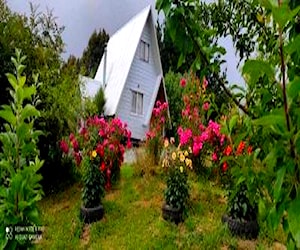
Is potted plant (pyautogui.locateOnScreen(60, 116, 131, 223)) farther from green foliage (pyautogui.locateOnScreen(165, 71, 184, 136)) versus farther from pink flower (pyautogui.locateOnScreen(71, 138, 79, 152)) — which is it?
green foliage (pyautogui.locateOnScreen(165, 71, 184, 136))

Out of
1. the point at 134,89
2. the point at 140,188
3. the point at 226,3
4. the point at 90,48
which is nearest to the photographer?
the point at 226,3

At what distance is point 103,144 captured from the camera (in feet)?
25.7

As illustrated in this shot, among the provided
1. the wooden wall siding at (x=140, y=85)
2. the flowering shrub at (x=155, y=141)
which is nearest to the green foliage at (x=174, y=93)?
the wooden wall siding at (x=140, y=85)

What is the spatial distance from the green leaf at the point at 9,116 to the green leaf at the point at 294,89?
101 cm

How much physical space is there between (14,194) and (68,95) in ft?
26.0

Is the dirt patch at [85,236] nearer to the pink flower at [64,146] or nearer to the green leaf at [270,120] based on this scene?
the pink flower at [64,146]

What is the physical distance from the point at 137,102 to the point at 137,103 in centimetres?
5

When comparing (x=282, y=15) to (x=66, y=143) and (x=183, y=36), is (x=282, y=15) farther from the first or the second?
(x=66, y=143)

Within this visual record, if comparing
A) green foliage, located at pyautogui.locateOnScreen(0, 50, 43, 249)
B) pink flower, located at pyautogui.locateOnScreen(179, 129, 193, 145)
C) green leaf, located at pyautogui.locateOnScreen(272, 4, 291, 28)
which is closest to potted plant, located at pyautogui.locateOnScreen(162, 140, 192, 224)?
pink flower, located at pyautogui.locateOnScreen(179, 129, 193, 145)

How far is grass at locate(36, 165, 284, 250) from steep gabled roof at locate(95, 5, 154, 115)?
8.24 m

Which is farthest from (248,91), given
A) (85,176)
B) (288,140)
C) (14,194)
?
(85,176)

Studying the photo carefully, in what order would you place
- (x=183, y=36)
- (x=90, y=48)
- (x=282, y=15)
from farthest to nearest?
(x=90, y=48) < (x=183, y=36) < (x=282, y=15)

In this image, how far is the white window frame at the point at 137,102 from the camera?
56.2ft

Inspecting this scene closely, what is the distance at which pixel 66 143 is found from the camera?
8.87 m
